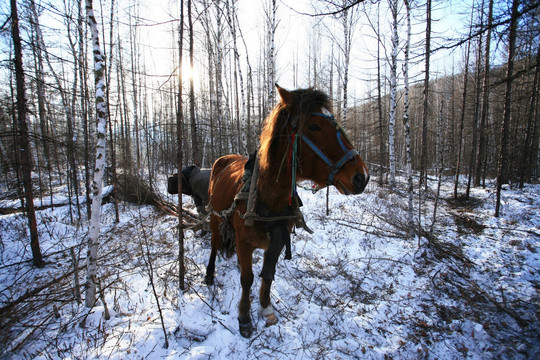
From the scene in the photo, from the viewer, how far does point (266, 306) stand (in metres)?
2.74

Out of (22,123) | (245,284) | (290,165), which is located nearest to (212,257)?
(245,284)

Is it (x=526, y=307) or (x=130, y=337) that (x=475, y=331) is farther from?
(x=130, y=337)

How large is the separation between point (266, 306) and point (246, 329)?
0.37 metres

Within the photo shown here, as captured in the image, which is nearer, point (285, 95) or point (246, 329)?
point (285, 95)

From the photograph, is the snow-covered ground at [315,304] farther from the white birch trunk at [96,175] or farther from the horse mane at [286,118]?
the horse mane at [286,118]

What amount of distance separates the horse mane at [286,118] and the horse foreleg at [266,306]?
1553 mm

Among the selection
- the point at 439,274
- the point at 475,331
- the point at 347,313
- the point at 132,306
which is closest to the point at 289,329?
the point at 347,313

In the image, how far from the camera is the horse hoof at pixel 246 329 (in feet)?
8.07

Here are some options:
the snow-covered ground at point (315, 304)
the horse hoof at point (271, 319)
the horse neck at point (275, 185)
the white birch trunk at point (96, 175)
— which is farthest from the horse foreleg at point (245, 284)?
the white birch trunk at point (96, 175)

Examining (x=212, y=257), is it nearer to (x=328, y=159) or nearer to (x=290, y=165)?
(x=290, y=165)

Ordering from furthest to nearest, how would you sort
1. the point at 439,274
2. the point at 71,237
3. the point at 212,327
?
the point at 71,237 < the point at 439,274 < the point at 212,327

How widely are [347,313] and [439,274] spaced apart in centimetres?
224

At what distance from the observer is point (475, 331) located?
2658 mm

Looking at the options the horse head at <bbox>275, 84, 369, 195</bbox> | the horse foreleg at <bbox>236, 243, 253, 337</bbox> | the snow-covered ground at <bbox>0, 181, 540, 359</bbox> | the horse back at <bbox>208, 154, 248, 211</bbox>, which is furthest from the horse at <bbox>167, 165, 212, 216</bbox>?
the horse head at <bbox>275, 84, 369, 195</bbox>
